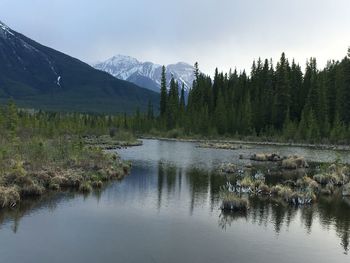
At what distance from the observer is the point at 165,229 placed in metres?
29.7

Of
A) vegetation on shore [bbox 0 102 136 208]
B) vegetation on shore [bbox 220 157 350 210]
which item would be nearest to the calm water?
vegetation on shore [bbox 220 157 350 210]

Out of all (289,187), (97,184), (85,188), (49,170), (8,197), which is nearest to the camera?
(8,197)

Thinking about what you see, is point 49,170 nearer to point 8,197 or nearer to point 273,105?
point 8,197

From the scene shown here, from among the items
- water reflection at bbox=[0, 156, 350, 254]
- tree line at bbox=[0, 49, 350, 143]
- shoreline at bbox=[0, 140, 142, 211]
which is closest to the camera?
water reflection at bbox=[0, 156, 350, 254]

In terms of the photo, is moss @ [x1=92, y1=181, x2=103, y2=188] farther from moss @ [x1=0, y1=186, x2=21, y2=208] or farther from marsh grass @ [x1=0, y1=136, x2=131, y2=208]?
moss @ [x1=0, y1=186, x2=21, y2=208]

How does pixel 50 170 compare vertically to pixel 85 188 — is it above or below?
above

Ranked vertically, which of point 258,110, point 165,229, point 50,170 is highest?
point 258,110

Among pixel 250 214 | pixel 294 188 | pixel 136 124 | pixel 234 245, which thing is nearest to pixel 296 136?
pixel 136 124

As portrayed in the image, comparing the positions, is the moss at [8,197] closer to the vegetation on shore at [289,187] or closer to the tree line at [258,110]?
the vegetation on shore at [289,187]

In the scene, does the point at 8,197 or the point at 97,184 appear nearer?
the point at 8,197

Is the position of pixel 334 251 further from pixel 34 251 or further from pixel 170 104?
pixel 170 104

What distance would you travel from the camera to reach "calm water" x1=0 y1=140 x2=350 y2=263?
81.6ft

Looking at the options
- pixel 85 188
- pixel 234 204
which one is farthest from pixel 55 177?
pixel 234 204

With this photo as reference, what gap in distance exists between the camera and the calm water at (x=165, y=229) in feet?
81.6
